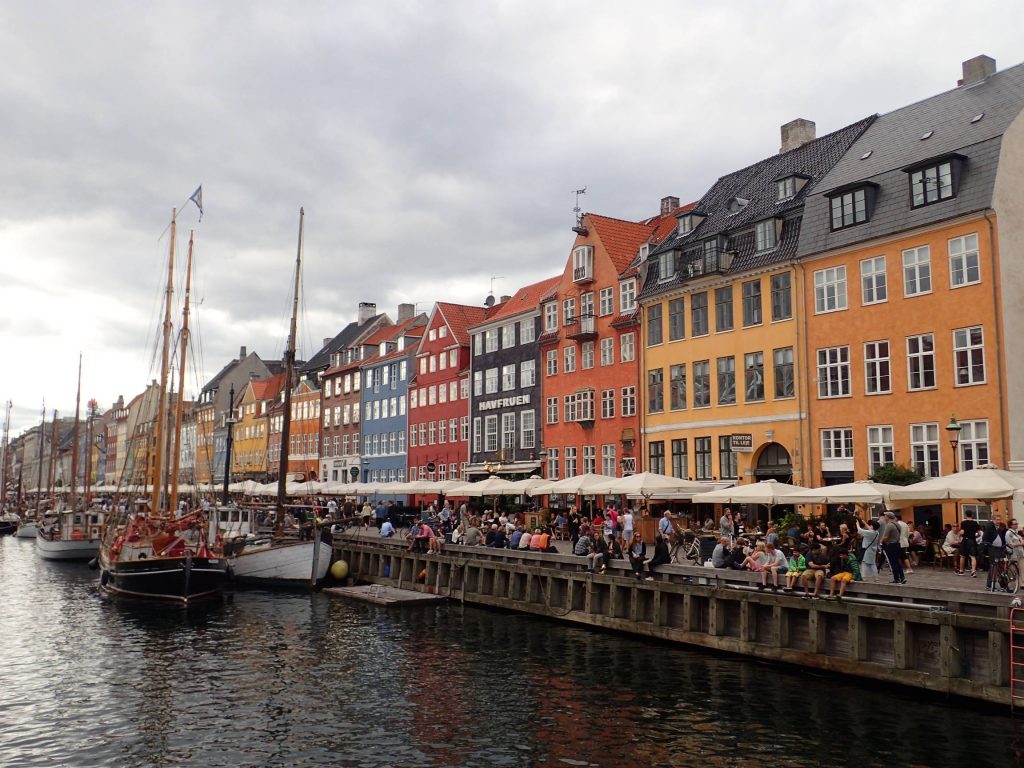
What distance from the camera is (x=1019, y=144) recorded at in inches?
1292

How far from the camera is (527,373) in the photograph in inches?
2264

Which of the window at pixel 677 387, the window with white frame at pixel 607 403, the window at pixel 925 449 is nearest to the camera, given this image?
the window at pixel 925 449

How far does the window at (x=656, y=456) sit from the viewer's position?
45.1 meters

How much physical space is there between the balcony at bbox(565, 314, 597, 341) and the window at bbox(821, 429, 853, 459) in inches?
646

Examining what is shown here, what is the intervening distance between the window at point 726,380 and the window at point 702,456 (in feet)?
6.58

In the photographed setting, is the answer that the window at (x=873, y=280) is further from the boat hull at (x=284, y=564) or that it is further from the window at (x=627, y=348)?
the boat hull at (x=284, y=564)

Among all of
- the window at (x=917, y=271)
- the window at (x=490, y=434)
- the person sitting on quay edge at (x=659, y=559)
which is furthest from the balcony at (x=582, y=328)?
the person sitting on quay edge at (x=659, y=559)

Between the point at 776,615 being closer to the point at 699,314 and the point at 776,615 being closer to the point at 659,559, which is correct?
the point at 659,559

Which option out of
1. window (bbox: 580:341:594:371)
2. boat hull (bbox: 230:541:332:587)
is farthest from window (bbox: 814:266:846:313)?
boat hull (bbox: 230:541:332:587)

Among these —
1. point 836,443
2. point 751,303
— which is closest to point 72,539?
point 751,303

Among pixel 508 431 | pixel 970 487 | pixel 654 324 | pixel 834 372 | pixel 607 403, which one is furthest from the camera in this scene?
pixel 508 431

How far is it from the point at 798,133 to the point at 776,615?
102ft

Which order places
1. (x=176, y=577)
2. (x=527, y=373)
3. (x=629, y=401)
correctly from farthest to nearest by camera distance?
(x=527, y=373), (x=629, y=401), (x=176, y=577)

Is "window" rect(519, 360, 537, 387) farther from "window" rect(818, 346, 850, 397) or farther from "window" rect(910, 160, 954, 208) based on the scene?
"window" rect(910, 160, 954, 208)
